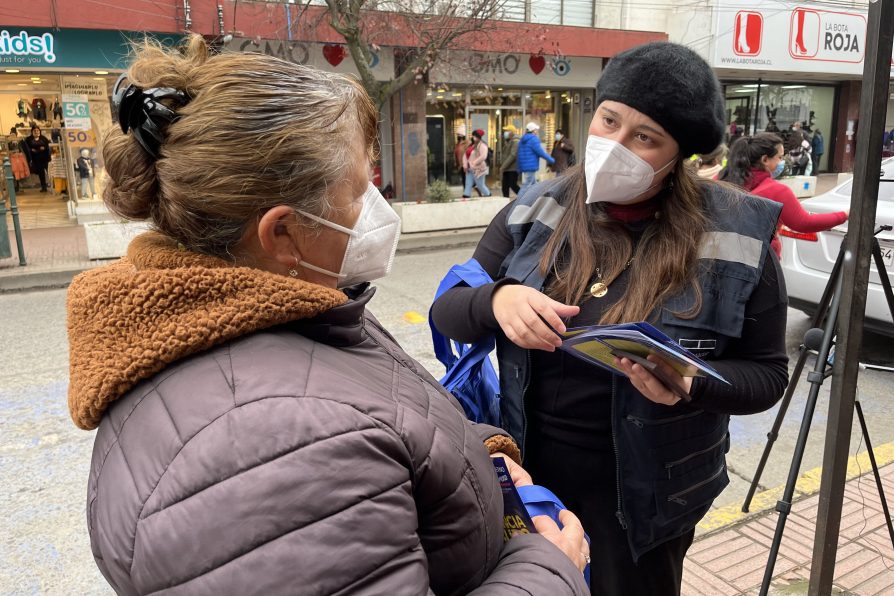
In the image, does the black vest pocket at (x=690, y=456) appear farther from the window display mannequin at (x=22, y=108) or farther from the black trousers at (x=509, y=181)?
the window display mannequin at (x=22, y=108)

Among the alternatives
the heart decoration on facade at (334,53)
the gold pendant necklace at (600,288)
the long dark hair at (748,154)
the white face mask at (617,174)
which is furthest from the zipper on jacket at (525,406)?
the heart decoration on facade at (334,53)

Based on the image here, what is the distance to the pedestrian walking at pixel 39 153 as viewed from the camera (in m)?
16.5

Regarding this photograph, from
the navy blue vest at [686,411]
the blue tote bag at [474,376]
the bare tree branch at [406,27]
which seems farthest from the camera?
the bare tree branch at [406,27]

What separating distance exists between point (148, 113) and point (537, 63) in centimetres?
1838

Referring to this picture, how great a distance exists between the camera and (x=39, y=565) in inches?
120

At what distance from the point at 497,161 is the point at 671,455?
18.6 meters

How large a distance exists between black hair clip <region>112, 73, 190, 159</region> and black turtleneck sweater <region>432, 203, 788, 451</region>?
0.98 meters

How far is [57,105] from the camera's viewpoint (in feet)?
51.4

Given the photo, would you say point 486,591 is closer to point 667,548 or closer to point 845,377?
point 667,548

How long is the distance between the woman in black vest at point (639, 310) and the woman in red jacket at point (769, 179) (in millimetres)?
3916

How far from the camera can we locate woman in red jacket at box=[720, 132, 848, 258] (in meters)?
5.41

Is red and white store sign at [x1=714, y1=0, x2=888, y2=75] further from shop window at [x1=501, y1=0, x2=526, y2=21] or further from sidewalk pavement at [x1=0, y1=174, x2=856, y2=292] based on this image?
sidewalk pavement at [x1=0, y1=174, x2=856, y2=292]

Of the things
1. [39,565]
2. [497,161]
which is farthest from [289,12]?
[39,565]

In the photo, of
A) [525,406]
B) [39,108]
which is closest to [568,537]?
[525,406]
